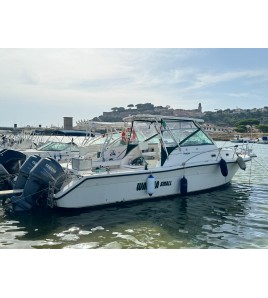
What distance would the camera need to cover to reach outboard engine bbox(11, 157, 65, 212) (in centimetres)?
951

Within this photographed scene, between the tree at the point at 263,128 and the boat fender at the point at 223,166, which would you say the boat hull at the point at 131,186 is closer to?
the boat fender at the point at 223,166

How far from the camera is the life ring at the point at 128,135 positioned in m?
13.0

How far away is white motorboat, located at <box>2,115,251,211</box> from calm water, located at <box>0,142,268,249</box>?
0.42 meters

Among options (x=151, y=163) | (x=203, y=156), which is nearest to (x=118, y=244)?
(x=151, y=163)

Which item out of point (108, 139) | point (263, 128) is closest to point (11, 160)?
point (108, 139)

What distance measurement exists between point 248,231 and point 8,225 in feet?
20.1

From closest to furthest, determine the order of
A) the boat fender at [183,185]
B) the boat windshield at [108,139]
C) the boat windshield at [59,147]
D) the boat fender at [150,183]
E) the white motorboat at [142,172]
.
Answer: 1. the white motorboat at [142,172]
2. the boat fender at [150,183]
3. the boat fender at [183,185]
4. the boat windshield at [108,139]
5. the boat windshield at [59,147]

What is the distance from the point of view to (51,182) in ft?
31.4

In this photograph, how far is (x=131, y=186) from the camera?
34.1ft

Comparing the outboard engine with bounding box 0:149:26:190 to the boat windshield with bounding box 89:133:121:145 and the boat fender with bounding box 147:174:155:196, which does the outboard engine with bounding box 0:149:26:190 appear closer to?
the boat windshield with bounding box 89:133:121:145

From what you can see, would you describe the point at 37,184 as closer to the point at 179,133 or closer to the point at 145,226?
the point at 145,226

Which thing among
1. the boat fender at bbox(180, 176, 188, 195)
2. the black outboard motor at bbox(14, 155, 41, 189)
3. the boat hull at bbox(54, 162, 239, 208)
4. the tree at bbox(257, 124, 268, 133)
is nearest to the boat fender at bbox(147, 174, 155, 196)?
the boat hull at bbox(54, 162, 239, 208)

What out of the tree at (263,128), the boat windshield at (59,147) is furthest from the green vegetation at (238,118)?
the boat windshield at (59,147)

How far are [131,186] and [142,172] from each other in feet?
1.88
